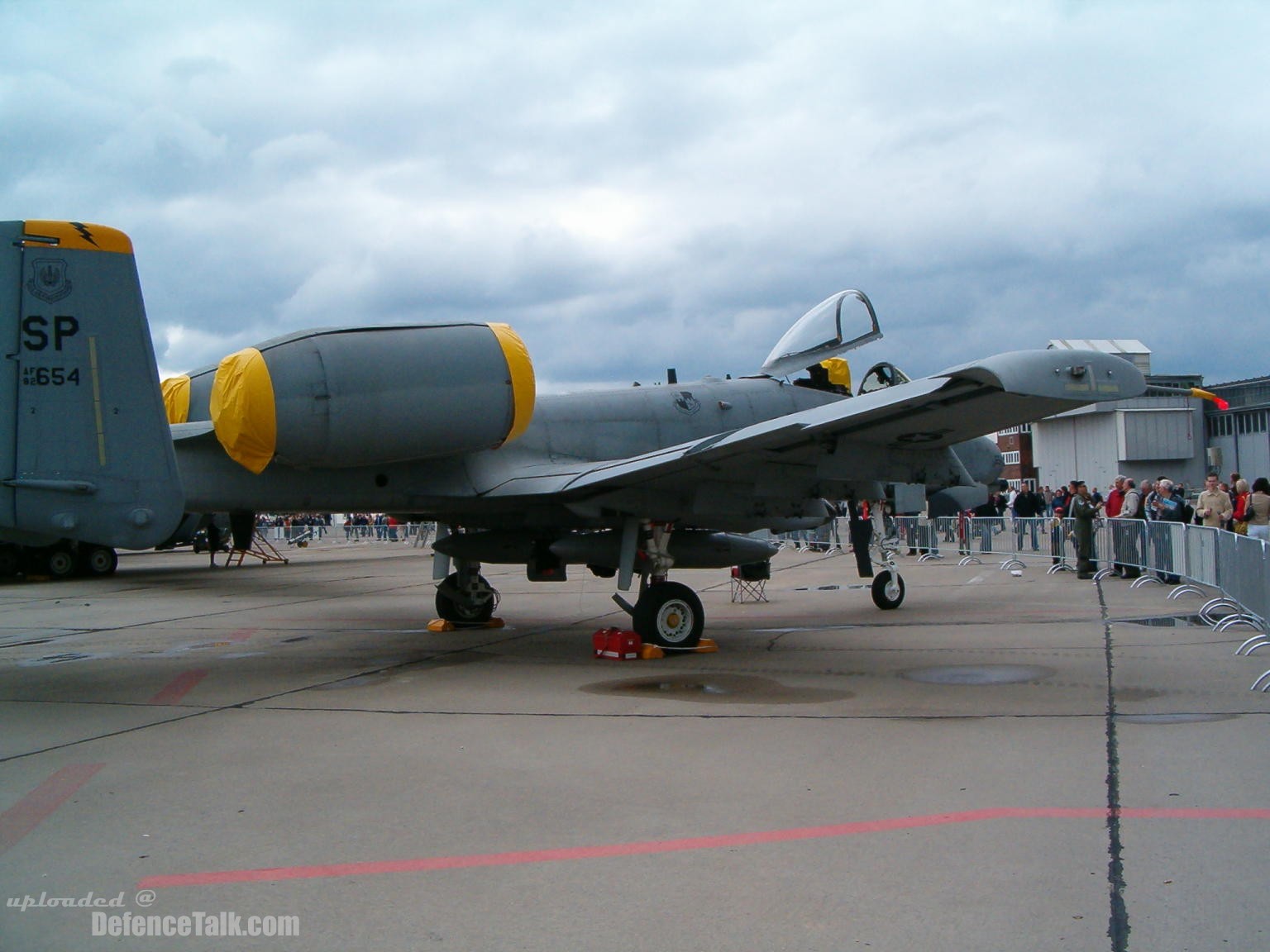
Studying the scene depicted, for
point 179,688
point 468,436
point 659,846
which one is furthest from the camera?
point 468,436

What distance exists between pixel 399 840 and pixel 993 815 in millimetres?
2614

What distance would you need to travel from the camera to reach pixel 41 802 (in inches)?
205

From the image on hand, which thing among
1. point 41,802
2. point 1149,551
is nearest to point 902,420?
point 41,802

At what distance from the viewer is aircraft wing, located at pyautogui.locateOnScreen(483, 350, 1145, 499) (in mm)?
6988

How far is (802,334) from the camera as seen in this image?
37.8 ft

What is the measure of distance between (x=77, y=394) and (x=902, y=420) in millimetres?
6029

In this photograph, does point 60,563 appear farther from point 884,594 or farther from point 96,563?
point 884,594

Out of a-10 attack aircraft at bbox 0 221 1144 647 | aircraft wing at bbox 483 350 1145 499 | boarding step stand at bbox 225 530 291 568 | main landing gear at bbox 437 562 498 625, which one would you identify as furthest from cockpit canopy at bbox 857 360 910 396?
boarding step stand at bbox 225 530 291 568

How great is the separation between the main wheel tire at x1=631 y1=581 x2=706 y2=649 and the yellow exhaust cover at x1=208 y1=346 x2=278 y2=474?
372cm

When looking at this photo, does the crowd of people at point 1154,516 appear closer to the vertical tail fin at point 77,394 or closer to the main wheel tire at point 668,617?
the main wheel tire at point 668,617

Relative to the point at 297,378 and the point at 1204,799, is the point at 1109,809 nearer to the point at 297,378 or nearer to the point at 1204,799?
the point at 1204,799

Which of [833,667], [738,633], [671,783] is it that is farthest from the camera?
[738,633]

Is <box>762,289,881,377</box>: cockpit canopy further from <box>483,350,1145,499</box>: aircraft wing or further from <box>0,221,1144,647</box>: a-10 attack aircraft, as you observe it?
<box>483,350,1145,499</box>: aircraft wing

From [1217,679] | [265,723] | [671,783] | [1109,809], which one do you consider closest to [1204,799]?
[1109,809]
